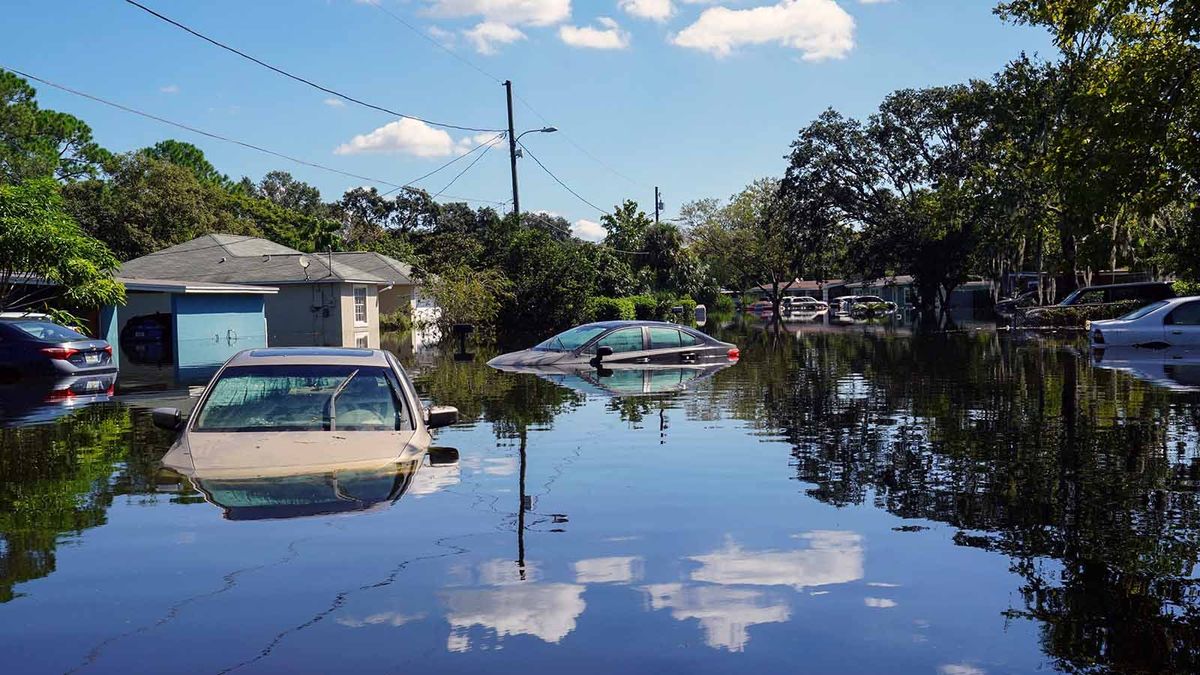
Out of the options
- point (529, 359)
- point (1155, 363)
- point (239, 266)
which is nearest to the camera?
point (1155, 363)

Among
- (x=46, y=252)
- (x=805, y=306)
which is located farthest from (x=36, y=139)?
(x=805, y=306)

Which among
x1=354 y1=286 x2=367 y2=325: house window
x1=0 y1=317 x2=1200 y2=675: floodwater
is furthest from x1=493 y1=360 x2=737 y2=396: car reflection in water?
x1=354 y1=286 x2=367 y2=325: house window

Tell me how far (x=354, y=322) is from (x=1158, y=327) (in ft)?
109

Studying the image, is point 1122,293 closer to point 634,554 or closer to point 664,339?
point 664,339

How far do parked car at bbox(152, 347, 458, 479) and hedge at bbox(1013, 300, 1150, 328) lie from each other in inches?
1427

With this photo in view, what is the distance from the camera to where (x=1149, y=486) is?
10.2 meters

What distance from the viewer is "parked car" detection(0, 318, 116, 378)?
76.6 feet

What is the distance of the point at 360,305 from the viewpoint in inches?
1981

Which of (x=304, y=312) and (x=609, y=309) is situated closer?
(x=304, y=312)

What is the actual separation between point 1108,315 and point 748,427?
32515mm

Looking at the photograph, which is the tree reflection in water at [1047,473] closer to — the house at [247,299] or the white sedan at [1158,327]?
the white sedan at [1158,327]

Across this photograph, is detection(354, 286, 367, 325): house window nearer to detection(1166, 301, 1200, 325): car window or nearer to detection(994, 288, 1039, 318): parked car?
detection(994, 288, 1039, 318): parked car

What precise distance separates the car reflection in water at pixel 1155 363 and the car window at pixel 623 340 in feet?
32.4

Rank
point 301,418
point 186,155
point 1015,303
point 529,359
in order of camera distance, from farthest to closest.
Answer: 1. point 186,155
2. point 1015,303
3. point 529,359
4. point 301,418
